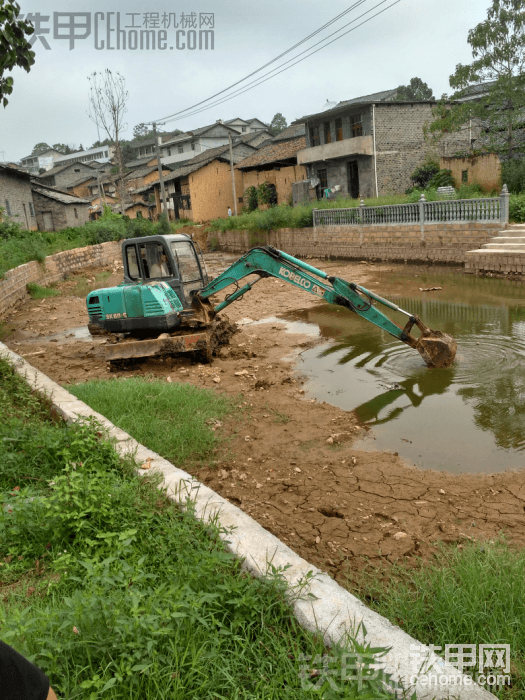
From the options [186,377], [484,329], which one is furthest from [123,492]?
[484,329]

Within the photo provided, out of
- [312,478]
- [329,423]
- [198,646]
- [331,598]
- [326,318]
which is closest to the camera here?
[198,646]

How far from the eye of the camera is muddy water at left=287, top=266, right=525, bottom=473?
6242mm

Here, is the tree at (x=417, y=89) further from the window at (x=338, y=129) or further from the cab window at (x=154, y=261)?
the cab window at (x=154, y=261)

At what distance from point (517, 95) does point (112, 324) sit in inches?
813

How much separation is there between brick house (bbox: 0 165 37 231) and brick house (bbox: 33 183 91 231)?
8.48 ft

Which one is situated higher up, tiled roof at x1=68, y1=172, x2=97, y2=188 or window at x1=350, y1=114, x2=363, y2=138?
tiled roof at x1=68, y1=172, x2=97, y2=188

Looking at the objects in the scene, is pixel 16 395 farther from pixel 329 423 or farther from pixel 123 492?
pixel 329 423

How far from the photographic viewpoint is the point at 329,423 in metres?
7.06

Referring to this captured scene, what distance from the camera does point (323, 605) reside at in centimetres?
289

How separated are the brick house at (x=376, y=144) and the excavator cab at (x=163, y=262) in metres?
25.2

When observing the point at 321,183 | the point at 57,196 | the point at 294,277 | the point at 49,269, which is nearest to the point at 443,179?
the point at 321,183

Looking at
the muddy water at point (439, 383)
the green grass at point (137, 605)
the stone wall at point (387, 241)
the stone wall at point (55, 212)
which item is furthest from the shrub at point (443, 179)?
the green grass at point (137, 605)

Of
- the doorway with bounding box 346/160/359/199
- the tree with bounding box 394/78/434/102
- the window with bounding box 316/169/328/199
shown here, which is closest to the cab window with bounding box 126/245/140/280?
the doorway with bounding box 346/160/359/199

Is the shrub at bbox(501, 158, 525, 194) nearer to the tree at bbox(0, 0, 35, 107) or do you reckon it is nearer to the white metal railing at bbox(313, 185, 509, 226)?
the white metal railing at bbox(313, 185, 509, 226)
